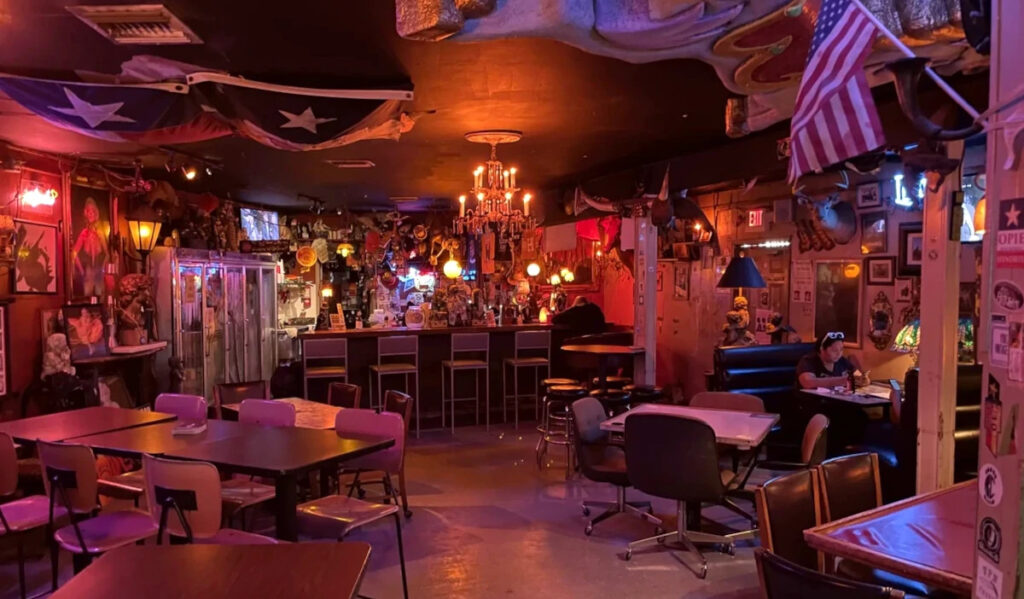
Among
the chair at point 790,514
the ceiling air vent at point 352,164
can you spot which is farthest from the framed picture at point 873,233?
the ceiling air vent at point 352,164

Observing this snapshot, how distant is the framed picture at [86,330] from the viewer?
568cm

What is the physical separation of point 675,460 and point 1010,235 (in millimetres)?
2560

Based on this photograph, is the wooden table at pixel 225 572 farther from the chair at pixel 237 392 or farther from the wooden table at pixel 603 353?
the wooden table at pixel 603 353

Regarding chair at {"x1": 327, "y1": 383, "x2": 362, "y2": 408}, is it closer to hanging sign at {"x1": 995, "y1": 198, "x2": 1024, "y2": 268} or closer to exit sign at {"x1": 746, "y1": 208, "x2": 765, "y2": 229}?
hanging sign at {"x1": 995, "y1": 198, "x2": 1024, "y2": 268}

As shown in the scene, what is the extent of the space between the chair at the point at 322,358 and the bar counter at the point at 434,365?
0.30 ft

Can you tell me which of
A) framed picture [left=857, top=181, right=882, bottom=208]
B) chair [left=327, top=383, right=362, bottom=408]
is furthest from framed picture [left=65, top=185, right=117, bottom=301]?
framed picture [left=857, top=181, right=882, bottom=208]

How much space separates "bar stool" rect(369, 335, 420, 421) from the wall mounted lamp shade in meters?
3.34

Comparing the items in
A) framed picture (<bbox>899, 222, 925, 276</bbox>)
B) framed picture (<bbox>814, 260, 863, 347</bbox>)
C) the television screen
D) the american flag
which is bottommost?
framed picture (<bbox>814, 260, 863, 347</bbox>)

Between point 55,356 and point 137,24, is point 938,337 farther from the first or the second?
point 55,356

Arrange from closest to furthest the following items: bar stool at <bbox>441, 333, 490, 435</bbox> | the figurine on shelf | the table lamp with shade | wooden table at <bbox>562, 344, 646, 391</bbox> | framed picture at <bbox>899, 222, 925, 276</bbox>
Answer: framed picture at <bbox>899, 222, 925, 276</bbox>, the figurine on shelf, the table lamp with shade, wooden table at <bbox>562, 344, 646, 391</bbox>, bar stool at <bbox>441, 333, 490, 435</bbox>

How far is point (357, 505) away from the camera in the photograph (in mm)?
3354

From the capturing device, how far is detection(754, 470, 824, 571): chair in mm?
2365

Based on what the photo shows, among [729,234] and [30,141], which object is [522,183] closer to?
[729,234]

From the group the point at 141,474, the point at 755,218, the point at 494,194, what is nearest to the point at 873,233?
the point at 755,218
